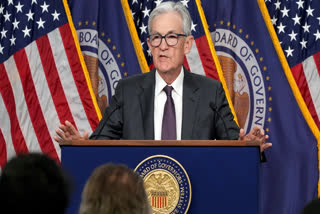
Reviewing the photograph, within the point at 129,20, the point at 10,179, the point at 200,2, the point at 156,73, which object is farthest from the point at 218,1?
the point at 10,179

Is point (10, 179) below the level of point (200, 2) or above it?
below

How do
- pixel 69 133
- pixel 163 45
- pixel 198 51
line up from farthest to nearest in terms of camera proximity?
pixel 198 51
pixel 163 45
pixel 69 133

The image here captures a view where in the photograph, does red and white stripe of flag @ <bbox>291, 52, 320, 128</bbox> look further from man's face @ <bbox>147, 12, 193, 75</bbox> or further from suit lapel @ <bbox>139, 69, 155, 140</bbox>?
suit lapel @ <bbox>139, 69, 155, 140</bbox>

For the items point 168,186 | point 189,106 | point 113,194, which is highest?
point 189,106

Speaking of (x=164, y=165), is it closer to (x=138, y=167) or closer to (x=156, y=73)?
(x=138, y=167)

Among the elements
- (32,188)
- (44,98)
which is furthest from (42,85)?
(32,188)

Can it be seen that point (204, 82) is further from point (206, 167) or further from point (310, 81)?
point (310, 81)

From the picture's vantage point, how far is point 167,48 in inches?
141

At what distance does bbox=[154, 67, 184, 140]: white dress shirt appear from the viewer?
11.1 ft

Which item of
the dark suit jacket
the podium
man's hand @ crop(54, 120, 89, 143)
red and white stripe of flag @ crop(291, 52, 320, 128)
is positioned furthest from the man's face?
red and white stripe of flag @ crop(291, 52, 320, 128)

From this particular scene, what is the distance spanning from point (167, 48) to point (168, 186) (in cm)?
109

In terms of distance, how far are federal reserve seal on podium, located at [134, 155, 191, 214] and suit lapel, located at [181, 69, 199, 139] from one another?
57 centimetres

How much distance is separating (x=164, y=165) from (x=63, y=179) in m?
1.61

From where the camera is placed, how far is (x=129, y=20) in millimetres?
5773
